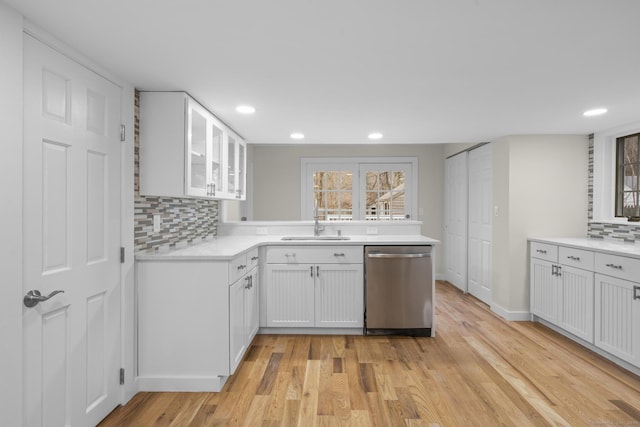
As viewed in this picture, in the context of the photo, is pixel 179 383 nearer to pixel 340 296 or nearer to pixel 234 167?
pixel 340 296

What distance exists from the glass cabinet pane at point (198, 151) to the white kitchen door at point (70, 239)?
0.55 metres

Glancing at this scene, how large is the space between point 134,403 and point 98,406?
275 millimetres

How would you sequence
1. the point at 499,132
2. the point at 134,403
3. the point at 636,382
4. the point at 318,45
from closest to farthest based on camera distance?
the point at 318,45, the point at 134,403, the point at 636,382, the point at 499,132

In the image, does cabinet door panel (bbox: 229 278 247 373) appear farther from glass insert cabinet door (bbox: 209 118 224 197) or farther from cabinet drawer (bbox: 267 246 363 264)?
glass insert cabinet door (bbox: 209 118 224 197)

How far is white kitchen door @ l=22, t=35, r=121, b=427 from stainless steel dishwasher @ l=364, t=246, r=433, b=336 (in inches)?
81.7

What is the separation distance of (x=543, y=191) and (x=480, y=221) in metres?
0.87

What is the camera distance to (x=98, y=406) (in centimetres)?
203

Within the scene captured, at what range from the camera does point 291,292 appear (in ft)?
11.2

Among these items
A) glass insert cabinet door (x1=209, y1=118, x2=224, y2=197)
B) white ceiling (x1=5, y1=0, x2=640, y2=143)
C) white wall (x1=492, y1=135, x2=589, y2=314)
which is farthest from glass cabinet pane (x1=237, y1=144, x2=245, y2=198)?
white wall (x1=492, y1=135, x2=589, y2=314)

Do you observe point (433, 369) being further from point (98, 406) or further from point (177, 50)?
point (177, 50)

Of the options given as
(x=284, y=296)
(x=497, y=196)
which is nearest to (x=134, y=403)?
(x=284, y=296)

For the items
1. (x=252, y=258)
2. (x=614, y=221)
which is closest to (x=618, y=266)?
(x=614, y=221)

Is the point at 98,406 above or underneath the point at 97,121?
underneath

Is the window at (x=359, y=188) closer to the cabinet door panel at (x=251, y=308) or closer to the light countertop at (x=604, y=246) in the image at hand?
the light countertop at (x=604, y=246)
